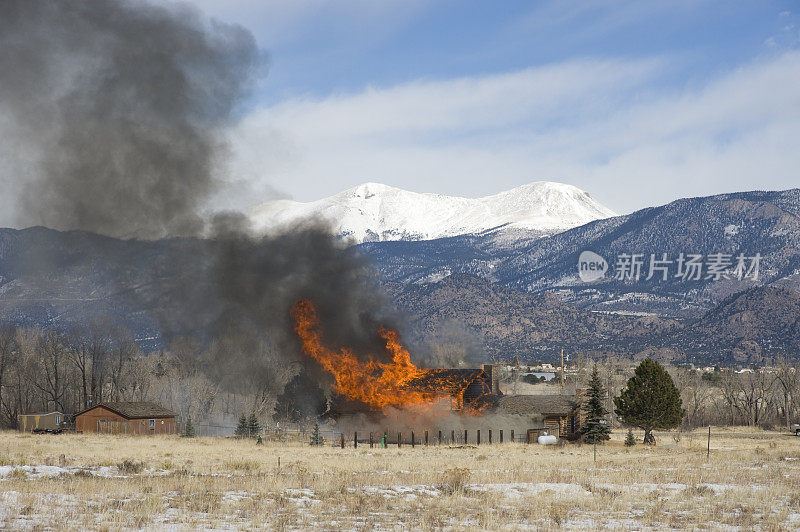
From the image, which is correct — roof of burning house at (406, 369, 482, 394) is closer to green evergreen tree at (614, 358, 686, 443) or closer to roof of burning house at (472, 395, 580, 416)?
roof of burning house at (472, 395, 580, 416)

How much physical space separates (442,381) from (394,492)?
3535 cm

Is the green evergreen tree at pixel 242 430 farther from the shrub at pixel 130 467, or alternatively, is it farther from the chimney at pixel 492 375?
the shrub at pixel 130 467

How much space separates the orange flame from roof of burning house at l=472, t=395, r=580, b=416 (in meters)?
6.07

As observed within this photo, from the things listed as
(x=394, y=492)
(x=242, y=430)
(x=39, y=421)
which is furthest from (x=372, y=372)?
(x=39, y=421)

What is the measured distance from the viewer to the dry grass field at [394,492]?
21281 mm

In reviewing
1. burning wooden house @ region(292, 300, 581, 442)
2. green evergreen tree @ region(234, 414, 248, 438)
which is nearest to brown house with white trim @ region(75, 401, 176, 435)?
green evergreen tree @ region(234, 414, 248, 438)

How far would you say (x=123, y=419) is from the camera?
73.6m

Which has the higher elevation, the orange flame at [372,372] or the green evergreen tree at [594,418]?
the orange flame at [372,372]

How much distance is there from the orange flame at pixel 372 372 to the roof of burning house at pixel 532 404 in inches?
239

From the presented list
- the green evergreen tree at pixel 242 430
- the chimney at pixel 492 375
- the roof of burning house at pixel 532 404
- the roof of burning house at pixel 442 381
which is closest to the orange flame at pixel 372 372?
the roof of burning house at pixel 442 381

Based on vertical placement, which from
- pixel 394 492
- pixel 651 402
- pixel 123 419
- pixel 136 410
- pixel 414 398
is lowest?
pixel 123 419

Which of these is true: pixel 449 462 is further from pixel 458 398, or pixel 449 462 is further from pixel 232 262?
pixel 232 262

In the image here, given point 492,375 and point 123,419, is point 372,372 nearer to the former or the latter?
point 492,375

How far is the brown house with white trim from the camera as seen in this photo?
7331cm
